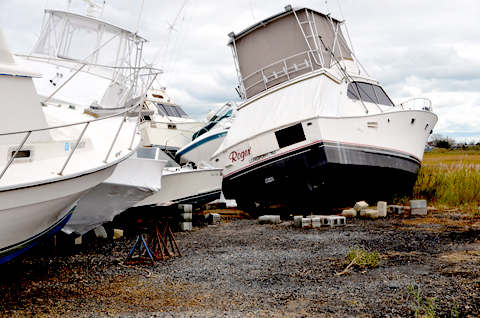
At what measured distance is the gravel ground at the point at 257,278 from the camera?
14.6ft

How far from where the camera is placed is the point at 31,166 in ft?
17.0

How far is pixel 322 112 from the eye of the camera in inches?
396

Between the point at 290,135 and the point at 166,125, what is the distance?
9.40m

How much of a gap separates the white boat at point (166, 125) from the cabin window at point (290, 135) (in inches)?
309

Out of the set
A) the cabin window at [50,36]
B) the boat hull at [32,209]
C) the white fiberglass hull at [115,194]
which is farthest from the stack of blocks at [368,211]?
the cabin window at [50,36]

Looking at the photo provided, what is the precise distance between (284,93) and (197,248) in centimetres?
534

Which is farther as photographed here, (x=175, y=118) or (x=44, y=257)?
(x=175, y=118)

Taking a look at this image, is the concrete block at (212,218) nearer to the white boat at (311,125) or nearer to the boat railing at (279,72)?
the white boat at (311,125)

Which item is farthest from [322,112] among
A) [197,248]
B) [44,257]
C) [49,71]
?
[49,71]

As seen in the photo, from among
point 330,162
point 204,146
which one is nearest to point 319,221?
point 330,162

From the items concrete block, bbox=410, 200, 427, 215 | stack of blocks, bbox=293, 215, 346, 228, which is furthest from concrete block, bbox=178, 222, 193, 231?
concrete block, bbox=410, 200, 427, 215

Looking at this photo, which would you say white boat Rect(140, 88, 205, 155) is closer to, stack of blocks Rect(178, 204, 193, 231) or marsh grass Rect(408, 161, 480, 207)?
stack of blocks Rect(178, 204, 193, 231)

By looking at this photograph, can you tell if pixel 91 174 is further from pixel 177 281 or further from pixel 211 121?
pixel 211 121

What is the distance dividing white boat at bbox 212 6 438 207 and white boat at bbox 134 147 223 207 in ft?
1.62
